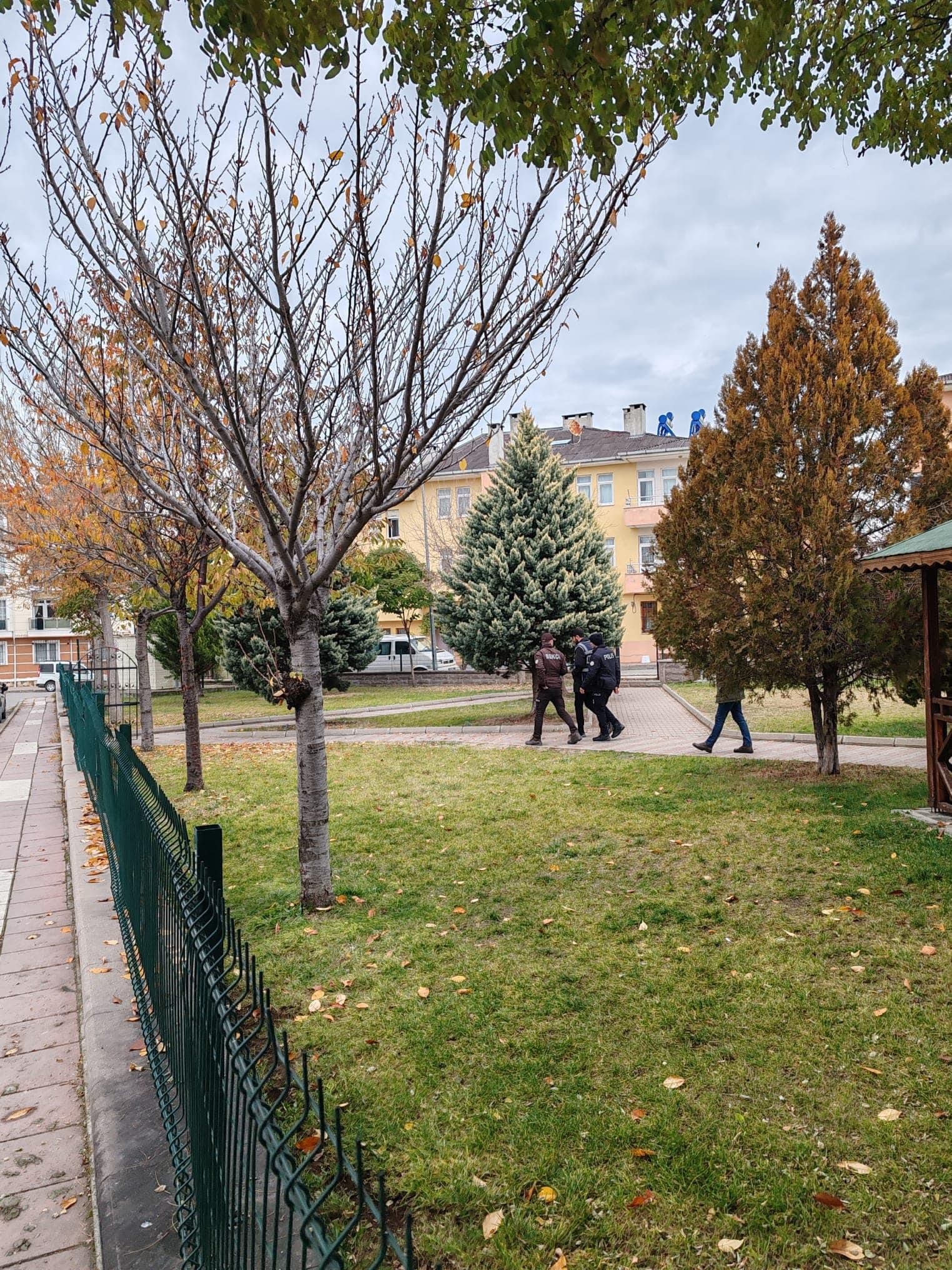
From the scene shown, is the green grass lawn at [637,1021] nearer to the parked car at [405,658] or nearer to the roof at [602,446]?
the parked car at [405,658]

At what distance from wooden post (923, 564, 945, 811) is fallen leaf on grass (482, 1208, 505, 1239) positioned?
6.54m

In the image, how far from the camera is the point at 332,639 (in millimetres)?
22266

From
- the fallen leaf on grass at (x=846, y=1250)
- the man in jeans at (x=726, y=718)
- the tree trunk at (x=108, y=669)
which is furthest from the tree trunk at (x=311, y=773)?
the tree trunk at (x=108, y=669)

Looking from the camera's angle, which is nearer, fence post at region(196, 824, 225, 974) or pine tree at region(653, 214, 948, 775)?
fence post at region(196, 824, 225, 974)

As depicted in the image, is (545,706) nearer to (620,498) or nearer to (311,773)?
(311,773)

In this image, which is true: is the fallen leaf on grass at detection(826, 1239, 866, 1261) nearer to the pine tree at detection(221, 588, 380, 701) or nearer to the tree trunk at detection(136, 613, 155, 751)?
the tree trunk at detection(136, 613, 155, 751)

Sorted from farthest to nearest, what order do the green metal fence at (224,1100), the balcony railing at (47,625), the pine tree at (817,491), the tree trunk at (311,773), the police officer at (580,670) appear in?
the balcony railing at (47,625) → the police officer at (580,670) → the pine tree at (817,491) → the tree trunk at (311,773) → the green metal fence at (224,1100)

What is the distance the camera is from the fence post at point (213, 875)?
2.63m

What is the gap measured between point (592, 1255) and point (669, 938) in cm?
277

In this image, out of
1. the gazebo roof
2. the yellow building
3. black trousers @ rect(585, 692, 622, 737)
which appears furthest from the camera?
the yellow building

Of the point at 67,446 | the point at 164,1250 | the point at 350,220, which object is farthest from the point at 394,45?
the point at 67,446

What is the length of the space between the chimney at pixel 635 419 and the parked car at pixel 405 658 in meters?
15.8

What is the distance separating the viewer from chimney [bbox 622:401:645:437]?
4478 centimetres

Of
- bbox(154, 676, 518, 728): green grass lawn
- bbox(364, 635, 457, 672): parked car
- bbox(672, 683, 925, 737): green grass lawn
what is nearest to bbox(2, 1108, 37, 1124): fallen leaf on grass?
bbox(672, 683, 925, 737): green grass lawn
